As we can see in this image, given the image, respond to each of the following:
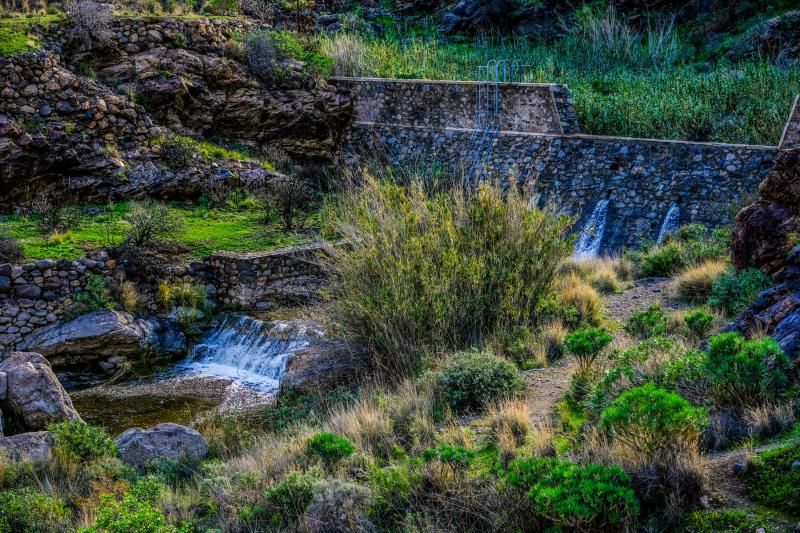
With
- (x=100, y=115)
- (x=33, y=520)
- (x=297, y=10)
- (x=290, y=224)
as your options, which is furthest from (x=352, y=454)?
(x=297, y=10)

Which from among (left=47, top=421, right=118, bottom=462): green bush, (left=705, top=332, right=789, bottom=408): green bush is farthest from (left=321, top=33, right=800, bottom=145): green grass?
(left=47, top=421, right=118, bottom=462): green bush

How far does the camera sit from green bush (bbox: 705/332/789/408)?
Answer: 210 inches

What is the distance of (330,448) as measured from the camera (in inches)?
235

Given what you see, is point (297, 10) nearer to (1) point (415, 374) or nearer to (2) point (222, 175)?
(2) point (222, 175)

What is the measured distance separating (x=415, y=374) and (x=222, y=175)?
10.5 metres

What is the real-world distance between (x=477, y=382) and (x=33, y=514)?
400cm

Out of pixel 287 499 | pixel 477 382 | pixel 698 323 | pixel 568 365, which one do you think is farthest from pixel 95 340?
pixel 698 323

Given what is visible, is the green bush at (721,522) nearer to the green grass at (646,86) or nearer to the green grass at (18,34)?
the green grass at (646,86)

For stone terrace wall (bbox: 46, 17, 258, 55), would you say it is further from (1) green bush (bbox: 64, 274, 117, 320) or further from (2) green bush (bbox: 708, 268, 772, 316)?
(2) green bush (bbox: 708, 268, 772, 316)

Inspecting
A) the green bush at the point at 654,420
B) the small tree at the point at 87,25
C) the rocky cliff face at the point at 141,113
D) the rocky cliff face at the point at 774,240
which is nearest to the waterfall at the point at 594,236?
the rocky cliff face at the point at 774,240

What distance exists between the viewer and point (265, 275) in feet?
46.5

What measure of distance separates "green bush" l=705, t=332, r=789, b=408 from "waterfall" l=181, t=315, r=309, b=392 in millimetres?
7091

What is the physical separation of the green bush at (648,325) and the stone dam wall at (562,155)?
3890 mm

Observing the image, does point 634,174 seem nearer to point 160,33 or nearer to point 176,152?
point 176,152
